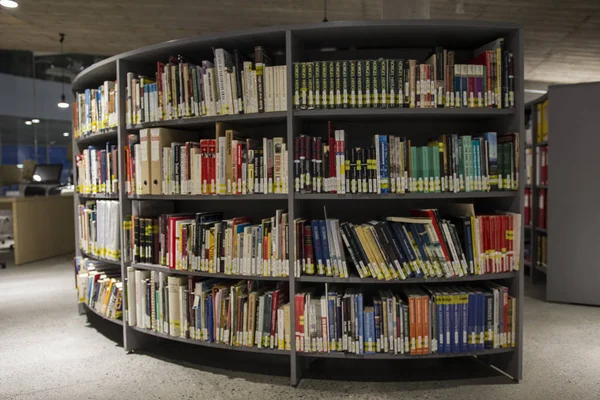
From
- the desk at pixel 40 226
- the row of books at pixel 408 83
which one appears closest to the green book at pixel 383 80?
the row of books at pixel 408 83

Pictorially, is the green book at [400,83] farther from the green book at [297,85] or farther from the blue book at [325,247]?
the blue book at [325,247]

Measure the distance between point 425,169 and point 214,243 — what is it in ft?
4.47

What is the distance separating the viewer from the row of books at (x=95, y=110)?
342 cm

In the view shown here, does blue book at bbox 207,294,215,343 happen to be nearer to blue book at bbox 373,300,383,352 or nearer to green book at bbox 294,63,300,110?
blue book at bbox 373,300,383,352

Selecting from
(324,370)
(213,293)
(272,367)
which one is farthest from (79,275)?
(324,370)

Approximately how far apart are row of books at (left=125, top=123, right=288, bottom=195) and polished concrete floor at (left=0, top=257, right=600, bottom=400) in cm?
117

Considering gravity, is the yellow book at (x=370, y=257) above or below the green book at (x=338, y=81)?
below

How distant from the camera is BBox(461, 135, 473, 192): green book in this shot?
265 centimetres

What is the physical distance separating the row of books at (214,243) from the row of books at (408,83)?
78cm

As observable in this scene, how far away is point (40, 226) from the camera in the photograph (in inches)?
291

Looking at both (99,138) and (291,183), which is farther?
(99,138)

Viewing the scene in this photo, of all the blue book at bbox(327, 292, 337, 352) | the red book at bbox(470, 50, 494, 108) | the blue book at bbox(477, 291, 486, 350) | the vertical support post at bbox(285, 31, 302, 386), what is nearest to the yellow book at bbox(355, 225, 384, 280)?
the blue book at bbox(327, 292, 337, 352)

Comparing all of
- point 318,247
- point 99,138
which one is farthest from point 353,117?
point 99,138

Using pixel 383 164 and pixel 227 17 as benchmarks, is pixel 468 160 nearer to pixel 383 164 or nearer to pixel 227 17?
pixel 383 164
